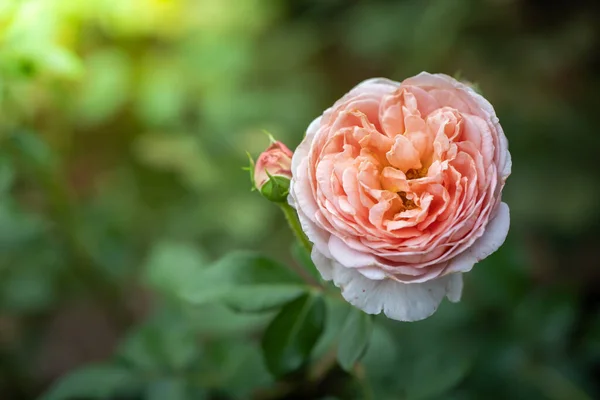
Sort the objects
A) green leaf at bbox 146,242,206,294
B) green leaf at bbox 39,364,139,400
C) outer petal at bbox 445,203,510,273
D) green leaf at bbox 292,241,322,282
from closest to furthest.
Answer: outer petal at bbox 445,203,510,273
green leaf at bbox 292,241,322,282
green leaf at bbox 39,364,139,400
green leaf at bbox 146,242,206,294

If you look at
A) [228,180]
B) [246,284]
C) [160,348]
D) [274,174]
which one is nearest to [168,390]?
[160,348]

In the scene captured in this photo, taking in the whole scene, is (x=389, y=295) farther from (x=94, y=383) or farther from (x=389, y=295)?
(x=94, y=383)

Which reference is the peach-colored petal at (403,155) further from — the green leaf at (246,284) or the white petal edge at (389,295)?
the green leaf at (246,284)

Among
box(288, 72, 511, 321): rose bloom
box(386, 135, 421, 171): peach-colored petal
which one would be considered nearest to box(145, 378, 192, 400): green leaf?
box(288, 72, 511, 321): rose bloom

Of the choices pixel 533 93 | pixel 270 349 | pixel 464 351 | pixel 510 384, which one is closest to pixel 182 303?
pixel 270 349

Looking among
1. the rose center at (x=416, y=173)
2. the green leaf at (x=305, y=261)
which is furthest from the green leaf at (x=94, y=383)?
the rose center at (x=416, y=173)

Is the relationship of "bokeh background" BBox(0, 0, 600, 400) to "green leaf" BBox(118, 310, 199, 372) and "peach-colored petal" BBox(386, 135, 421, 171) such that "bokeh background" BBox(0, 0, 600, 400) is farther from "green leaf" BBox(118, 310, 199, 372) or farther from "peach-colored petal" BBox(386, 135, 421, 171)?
"peach-colored petal" BBox(386, 135, 421, 171)
